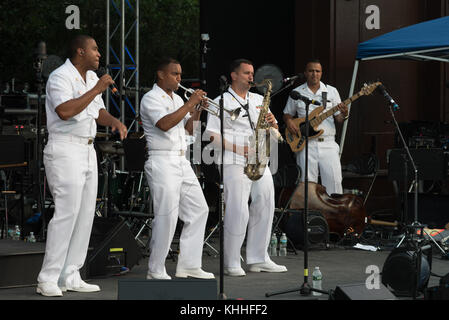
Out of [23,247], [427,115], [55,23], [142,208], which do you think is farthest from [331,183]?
[55,23]

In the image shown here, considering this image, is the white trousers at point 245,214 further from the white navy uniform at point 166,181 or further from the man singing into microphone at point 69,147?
the man singing into microphone at point 69,147

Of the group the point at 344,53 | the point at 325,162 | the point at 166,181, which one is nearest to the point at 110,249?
the point at 166,181

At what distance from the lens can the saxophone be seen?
24.0 ft

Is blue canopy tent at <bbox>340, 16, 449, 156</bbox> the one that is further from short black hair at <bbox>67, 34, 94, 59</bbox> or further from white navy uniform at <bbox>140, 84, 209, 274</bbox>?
short black hair at <bbox>67, 34, 94, 59</bbox>

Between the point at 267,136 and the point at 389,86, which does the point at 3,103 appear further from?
the point at 267,136

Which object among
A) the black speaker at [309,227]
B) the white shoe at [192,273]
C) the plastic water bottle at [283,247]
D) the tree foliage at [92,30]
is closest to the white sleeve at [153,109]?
the white shoe at [192,273]

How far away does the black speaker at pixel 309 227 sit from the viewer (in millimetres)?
9203

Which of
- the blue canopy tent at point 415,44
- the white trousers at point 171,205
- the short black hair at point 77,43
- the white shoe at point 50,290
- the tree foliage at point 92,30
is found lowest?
the white shoe at point 50,290

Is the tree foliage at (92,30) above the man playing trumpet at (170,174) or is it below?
above

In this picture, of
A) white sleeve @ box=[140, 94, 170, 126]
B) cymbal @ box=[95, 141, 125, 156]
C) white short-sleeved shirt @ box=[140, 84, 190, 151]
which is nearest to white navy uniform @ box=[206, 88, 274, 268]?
white short-sleeved shirt @ box=[140, 84, 190, 151]

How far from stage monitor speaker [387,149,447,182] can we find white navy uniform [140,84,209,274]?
11.0 ft

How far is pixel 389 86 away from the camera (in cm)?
1209

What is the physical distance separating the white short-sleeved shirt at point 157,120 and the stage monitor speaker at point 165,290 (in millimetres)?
2042

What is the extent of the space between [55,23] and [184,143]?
20.7 metres
